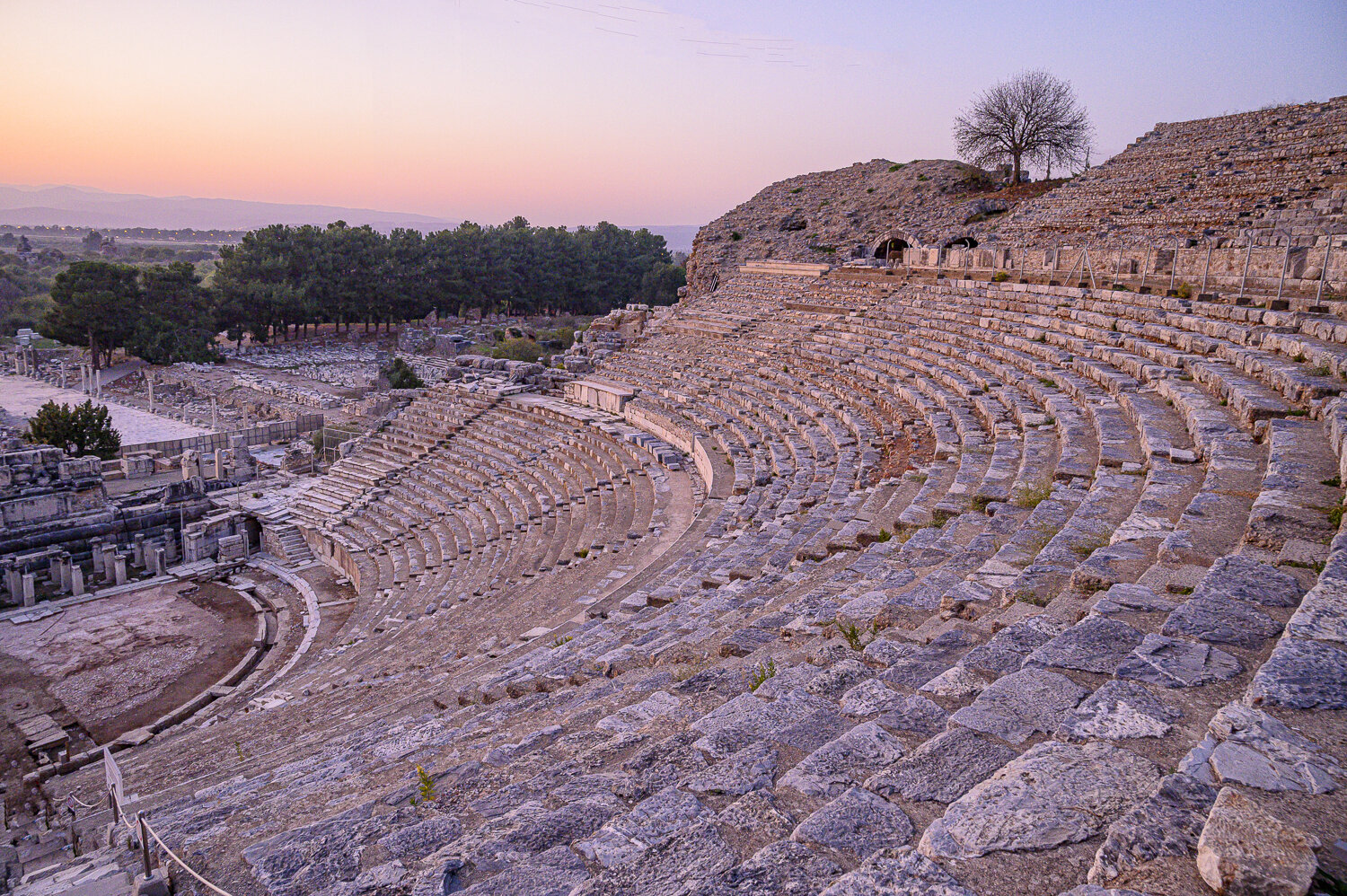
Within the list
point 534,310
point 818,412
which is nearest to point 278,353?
point 534,310

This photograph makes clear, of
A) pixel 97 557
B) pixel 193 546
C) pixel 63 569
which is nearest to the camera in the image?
pixel 63 569

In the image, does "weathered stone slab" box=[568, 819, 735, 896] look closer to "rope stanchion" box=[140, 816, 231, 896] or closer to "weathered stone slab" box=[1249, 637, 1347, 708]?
"rope stanchion" box=[140, 816, 231, 896]

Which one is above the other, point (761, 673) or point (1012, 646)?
point (1012, 646)

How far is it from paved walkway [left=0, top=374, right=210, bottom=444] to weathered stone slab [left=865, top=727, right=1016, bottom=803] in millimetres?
33184

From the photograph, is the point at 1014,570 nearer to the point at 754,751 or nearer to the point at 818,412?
the point at 754,751

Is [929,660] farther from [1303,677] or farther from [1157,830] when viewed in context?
[1157,830]

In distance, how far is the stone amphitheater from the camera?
8.70 feet

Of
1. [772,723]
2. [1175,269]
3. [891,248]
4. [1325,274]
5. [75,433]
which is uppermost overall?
[891,248]

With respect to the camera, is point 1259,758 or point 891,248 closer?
point 1259,758

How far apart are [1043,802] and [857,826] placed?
0.62 meters

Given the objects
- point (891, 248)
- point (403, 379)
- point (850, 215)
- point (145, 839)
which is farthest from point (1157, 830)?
point (403, 379)

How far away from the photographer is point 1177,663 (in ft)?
11.1

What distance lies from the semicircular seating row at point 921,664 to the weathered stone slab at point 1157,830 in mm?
15

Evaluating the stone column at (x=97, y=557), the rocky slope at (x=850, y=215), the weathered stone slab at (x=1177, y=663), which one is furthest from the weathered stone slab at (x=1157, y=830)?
the rocky slope at (x=850, y=215)
